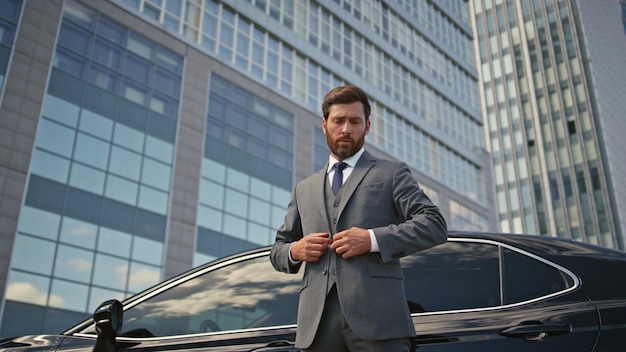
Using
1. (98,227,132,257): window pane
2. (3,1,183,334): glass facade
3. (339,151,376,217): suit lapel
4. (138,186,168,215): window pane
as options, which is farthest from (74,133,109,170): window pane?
(339,151,376,217): suit lapel

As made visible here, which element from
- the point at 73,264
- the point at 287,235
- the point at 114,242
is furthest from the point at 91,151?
the point at 287,235

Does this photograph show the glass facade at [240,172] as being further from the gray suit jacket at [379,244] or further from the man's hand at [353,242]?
the man's hand at [353,242]

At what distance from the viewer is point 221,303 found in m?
2.91

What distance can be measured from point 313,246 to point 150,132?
20.8 metres

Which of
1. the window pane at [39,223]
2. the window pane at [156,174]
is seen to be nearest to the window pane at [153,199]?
the window pane at [156,174]

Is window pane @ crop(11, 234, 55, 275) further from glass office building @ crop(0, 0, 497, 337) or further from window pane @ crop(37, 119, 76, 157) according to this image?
window pane @ crop(37, 119, 76, 157)

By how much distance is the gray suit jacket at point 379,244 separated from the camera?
188 centimetres

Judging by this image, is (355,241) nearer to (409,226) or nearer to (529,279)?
(409,226)

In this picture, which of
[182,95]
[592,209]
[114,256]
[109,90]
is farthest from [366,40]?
[592,209]

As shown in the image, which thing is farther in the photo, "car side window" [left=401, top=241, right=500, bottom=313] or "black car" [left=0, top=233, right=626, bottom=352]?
"car side window" [left=401, top=241, right=500, bottom=313]

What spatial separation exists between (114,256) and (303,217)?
61.3 feet

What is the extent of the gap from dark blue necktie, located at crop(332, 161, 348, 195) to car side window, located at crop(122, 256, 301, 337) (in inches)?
32.8

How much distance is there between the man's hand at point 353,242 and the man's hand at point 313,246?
62 millimetres

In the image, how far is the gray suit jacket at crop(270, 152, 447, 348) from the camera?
1.88 metres
